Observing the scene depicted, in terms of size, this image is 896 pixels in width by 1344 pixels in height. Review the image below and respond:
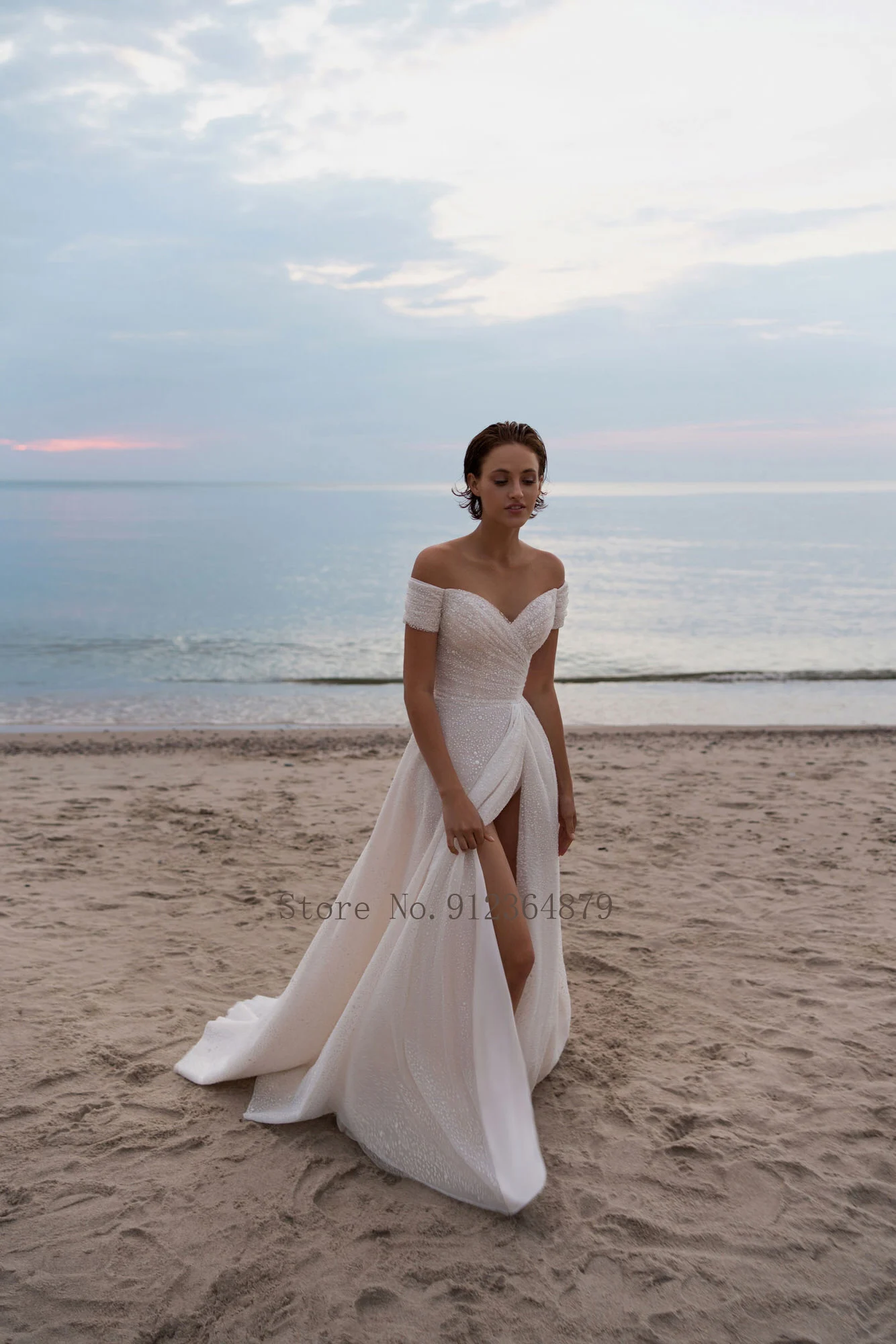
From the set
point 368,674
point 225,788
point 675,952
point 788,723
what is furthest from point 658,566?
point 675,952

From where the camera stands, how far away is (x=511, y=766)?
3.20 m

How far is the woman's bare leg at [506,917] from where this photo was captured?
10.1 ft

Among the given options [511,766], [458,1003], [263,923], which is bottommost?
[263,923]

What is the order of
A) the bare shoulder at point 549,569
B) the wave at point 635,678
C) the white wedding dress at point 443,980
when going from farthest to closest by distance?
the wave at point 635,678, the bare shoulder at point 549,569, the white wedding dress at point 443,980

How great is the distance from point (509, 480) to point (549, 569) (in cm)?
41

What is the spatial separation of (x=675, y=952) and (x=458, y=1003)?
2173 millimetres

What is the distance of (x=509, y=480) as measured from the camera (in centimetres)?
310

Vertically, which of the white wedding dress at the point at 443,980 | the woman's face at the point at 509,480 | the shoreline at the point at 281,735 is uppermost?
the woman's face at the point at 509,480

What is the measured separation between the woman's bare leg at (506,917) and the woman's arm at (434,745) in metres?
0.07

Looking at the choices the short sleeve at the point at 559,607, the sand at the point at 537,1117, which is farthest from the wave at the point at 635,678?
the short sleeve at the point at 559,607

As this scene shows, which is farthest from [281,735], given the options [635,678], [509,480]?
[509,480]

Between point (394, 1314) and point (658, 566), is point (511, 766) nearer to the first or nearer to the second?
point (394, 1314)

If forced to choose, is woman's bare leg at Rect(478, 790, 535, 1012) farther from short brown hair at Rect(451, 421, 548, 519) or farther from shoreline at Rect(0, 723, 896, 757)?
shoreline at Rect(0, 723, 896, 757)

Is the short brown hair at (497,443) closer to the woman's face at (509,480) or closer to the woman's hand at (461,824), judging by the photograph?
the woman's face at (509,480)
